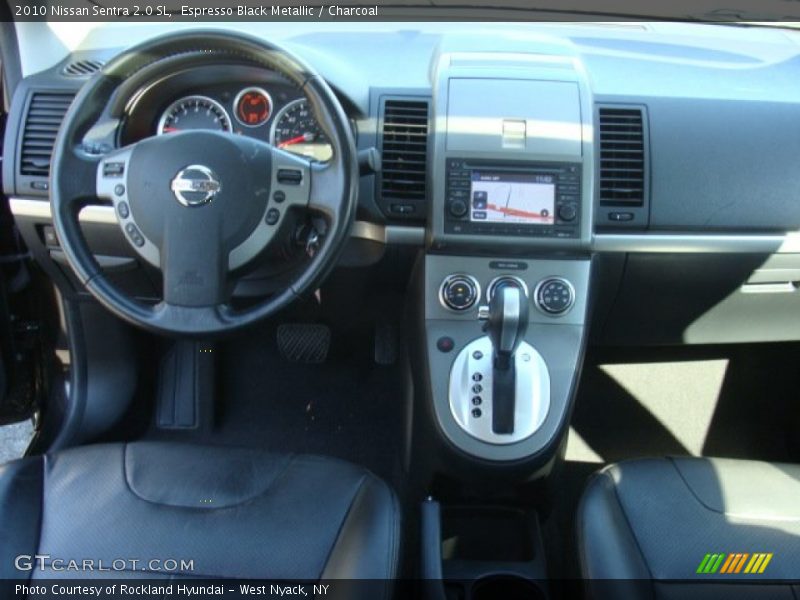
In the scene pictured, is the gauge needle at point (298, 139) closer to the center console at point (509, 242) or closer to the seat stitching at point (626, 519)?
the center console at point (509, 242)

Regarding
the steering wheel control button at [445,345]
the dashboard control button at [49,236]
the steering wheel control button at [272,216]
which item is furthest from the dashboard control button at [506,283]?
the dashboard control button at [49,236]

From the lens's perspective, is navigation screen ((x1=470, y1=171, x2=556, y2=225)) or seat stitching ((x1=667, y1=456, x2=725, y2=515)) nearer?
seat stitching ((x1=667, y1=456, x2=725, y2=515))

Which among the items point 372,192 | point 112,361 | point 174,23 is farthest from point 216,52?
point 112,361

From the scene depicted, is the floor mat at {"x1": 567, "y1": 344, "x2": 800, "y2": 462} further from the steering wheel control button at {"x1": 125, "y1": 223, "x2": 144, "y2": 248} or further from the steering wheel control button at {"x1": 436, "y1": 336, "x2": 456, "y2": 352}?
the steering wheel control button at {"x1": 125, "y1": 223, "x2": 144, "y2": 248}

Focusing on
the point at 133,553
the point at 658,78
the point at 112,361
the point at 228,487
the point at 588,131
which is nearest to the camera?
the point at 133,553

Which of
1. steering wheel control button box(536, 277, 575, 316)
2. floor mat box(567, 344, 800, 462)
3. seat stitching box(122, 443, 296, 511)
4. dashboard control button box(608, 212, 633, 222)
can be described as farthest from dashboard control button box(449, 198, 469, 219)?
floor mat box(567, 344, 800, 462)

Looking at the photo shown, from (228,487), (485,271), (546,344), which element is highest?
(485,271)

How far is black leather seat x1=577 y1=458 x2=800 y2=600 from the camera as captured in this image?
1363 millimetres

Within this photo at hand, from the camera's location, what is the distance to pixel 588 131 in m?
1.63

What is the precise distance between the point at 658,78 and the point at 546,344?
2.23 feet

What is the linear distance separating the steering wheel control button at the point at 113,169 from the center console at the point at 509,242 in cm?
63

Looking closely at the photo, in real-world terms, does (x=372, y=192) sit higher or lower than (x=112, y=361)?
higher

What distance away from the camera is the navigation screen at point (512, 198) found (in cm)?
163

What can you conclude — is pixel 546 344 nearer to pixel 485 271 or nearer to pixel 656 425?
pixel 485 271
